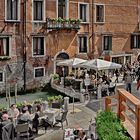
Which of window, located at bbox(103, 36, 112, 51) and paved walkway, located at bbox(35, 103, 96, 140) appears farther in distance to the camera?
window, located at bbox(103, 36, 112, 51)

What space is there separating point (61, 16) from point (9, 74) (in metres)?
5.91

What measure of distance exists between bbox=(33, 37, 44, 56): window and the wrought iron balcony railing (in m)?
1.08

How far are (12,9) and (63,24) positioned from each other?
4.00m

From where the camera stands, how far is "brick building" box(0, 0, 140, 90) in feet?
76.0

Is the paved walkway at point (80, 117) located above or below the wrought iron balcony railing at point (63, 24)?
below

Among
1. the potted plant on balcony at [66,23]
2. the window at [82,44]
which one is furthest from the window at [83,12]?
the potted plant on balcony at [66,23]

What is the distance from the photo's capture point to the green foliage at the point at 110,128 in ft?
18.0

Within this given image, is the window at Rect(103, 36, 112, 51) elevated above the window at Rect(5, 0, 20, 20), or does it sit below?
below

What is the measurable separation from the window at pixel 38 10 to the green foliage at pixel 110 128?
18180 millimetres

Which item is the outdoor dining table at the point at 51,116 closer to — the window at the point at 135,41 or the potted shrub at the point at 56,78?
the potted shrub at the point at 56,78

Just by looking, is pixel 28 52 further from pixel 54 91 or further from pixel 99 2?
pixel 99 2

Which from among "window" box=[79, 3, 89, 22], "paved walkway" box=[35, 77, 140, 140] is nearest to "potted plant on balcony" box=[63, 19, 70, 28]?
"window" box=[79, 3, 89, 22]

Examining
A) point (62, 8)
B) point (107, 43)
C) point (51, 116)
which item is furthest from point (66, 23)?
point (51, 116)

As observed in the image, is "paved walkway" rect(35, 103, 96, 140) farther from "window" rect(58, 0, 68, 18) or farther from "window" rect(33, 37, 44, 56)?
"window" rect(58, 0, 68, 18)
